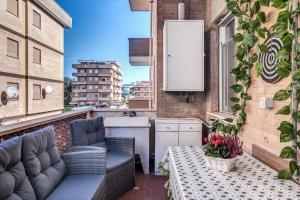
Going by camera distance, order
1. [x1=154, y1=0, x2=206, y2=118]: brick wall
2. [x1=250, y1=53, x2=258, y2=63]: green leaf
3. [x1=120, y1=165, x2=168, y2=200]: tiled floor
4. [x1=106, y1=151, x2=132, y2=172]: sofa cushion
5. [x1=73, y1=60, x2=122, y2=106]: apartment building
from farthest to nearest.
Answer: [x1=73, y1=60, x2=122, y2=106]: apartment building → [x1=154, y1=0, x2=206, y2=118]: brick wall → [x1=120, y1=165, x2=168, y2=200]: tiled floor → [x1=106, y1=151, x2=132, y2=172]: sofa cushion → [x1=250, y1=53, x2=258, y2=63]: green leaf

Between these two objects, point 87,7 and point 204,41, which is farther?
point 87,7

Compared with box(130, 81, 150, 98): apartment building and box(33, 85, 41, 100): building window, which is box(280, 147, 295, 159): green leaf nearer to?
box(130, 81, 150, 98): apartment building

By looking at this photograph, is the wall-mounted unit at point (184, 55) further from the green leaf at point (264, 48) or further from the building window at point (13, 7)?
the building window at point (13, 7)

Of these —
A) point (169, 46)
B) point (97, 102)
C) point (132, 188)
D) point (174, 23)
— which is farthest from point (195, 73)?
point (97, 102)

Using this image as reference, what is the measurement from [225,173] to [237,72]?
1121mm

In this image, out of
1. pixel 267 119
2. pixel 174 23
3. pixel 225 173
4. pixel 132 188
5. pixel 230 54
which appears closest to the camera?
pixel 225 173

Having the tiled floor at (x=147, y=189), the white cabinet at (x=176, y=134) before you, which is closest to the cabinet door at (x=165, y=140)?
the white cabinet at (x=176, y=134)

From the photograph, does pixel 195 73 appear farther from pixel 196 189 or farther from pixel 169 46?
pixel 196 189

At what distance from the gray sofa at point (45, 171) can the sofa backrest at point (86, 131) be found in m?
0.56

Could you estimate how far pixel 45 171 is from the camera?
196cm

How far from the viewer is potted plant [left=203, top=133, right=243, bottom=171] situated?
63.4 inches

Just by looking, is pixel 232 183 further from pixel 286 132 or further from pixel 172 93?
pixel 172 93

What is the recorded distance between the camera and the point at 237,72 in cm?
233

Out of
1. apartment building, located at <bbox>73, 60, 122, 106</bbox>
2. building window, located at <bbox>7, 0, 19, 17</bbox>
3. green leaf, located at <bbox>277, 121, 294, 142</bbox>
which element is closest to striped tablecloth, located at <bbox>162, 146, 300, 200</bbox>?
green leaf, located at <bbox>277, 121, 294, 142</bbox>
